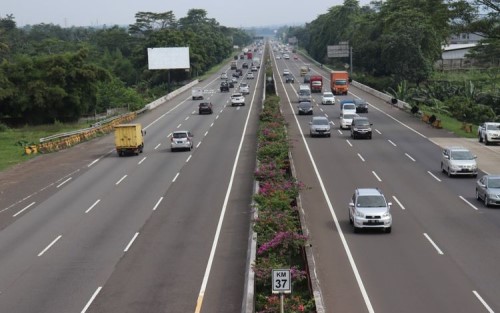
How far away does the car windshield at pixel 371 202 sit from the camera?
1043 inches

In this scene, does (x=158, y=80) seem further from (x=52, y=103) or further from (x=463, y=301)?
(x=463, y=301)

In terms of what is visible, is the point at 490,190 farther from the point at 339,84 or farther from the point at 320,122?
the point at 339,84

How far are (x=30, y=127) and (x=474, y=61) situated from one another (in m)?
88.9

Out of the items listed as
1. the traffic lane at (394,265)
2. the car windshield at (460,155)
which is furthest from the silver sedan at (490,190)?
the car windshield at (460,155)

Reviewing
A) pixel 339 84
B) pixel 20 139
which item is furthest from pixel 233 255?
pixel 339 84

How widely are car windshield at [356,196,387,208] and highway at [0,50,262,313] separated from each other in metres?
4.51

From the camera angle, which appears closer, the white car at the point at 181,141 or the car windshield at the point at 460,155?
the car windshield at the point at 460,155

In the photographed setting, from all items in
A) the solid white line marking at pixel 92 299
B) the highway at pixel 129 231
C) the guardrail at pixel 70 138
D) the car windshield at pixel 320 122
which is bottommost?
the guardrail at pixel 70 138

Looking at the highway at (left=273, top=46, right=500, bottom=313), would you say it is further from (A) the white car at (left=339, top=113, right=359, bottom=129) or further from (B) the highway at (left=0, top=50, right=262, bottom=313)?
(A) the white car at (left=339, top=113, right=359, bottom=129)

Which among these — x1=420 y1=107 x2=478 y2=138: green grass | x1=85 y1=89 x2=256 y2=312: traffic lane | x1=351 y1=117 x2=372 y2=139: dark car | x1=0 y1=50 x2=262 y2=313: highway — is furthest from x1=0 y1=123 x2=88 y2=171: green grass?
x1=420 y1=107 x2=478 y2=138: green grass

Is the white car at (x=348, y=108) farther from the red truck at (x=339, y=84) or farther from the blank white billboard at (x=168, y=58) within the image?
the blank white billboard at (x=168, y=58)

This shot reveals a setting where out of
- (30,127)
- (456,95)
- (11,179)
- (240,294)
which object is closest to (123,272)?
(240,294)

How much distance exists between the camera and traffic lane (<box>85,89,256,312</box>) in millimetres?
19656

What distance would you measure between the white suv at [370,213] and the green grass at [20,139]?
2799 centimetres
